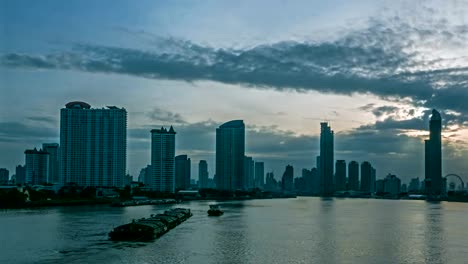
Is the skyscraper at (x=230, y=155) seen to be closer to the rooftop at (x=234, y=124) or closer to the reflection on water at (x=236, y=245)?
A: the rooftop at (x=234, y=124)

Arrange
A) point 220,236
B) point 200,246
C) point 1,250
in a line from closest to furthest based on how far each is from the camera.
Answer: point 1,250
point 200,246
point 220,236

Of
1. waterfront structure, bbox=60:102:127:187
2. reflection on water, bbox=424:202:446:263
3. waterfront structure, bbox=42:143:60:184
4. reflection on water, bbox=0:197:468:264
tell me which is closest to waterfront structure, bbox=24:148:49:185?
waterfront structure, bbox=42:143:60:184

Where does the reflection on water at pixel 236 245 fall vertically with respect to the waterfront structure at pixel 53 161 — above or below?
below

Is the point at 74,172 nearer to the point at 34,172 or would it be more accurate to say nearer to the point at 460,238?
the point at 34,172

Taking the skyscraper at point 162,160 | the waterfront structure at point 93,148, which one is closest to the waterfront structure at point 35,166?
the waterfront structure at point 93,148

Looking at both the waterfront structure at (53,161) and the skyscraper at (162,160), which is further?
the waterfront structure at (53,161)

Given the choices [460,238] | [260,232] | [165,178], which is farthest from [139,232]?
[165,178]

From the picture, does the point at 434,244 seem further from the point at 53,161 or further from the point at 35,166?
the point at 53,161

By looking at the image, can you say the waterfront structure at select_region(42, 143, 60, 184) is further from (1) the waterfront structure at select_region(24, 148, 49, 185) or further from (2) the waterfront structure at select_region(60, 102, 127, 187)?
(2) the waterfront structure at select_region(60, 102, 127, 187)
